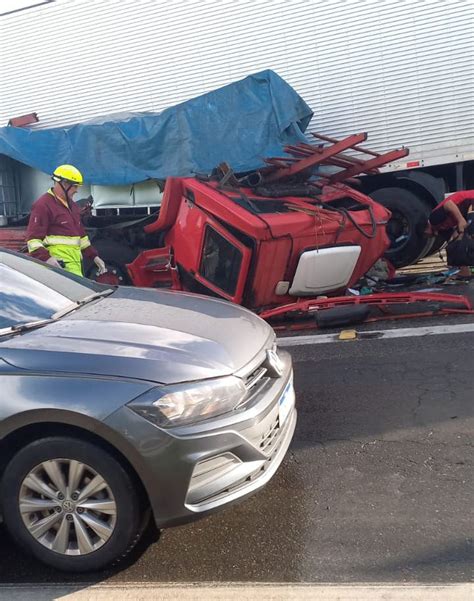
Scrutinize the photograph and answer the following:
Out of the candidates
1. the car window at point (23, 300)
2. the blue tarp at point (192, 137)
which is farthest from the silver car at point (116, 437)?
the blue tarp at point (192, 137)

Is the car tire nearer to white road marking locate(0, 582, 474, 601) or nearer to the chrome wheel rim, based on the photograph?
the chrome wheel rim

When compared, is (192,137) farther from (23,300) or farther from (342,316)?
(23,300)

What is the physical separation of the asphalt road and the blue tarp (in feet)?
17.8

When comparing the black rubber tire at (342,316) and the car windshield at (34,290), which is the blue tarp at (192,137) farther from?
the car windshield at (34,290)

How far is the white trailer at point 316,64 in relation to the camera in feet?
30.0

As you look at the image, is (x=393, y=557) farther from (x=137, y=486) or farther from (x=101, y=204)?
(x=101, y=204)

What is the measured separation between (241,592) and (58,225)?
15.0 feet

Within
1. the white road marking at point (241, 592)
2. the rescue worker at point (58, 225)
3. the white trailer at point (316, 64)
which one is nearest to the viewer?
the white road marking at point (241, 592)

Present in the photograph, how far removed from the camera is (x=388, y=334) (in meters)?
6.19

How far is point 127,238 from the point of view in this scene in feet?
30.3

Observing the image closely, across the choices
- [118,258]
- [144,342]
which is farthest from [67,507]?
[118,258]

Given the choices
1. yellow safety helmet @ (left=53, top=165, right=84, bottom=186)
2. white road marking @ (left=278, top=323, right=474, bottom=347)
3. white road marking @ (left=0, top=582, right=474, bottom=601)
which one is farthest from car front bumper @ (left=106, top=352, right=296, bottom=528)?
yellow safety helmet @ (left=53, top=165, right=84, bottom=186)

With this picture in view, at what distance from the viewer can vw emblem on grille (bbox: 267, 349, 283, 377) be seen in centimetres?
326

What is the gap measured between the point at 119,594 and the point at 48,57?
1044cm
